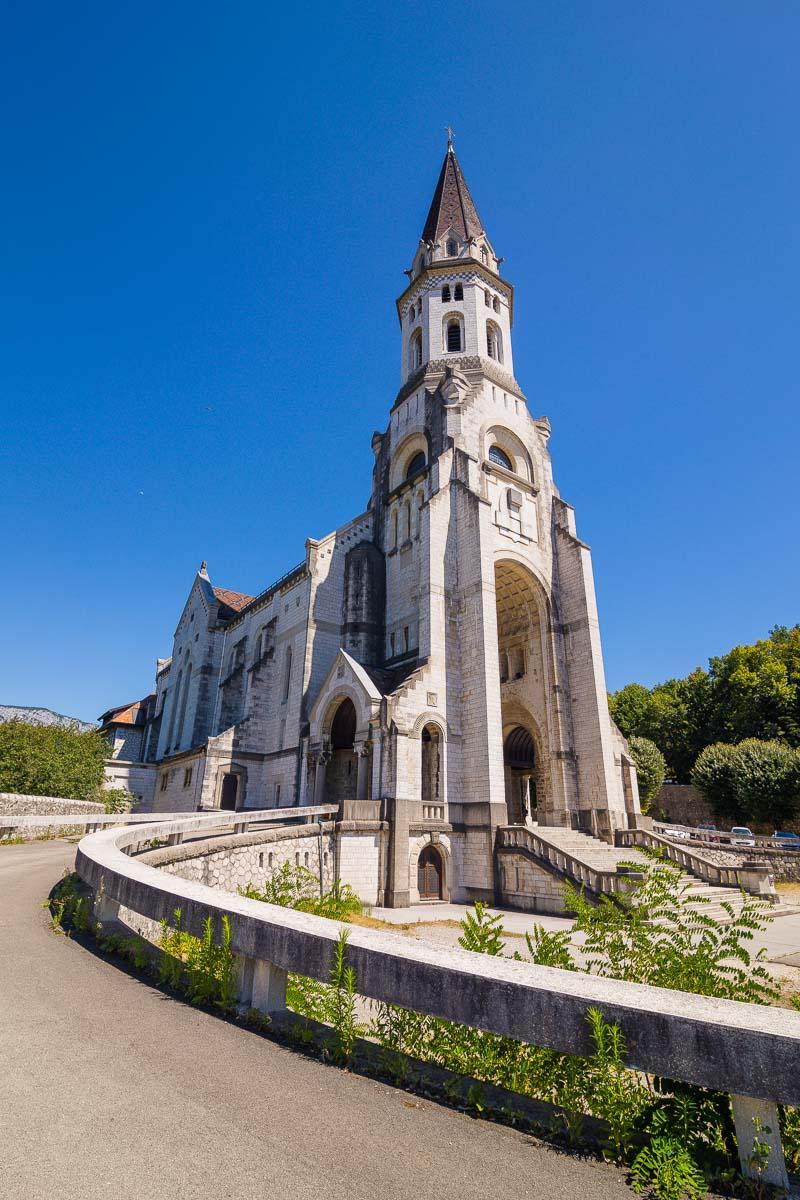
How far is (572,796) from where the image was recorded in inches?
979

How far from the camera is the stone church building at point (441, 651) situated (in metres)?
20.8

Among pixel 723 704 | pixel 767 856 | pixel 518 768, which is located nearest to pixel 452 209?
pixel 518 768

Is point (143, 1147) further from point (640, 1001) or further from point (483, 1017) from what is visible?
point (640, 1001)

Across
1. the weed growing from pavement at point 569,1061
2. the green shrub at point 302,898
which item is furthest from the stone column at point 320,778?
the weed growing from pavement at point 569,1061

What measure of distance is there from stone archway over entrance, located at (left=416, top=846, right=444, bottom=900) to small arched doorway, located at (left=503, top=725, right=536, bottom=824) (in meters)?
9.78

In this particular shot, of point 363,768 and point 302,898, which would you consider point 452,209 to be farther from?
point 302,898

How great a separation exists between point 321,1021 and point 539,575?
79.8ft

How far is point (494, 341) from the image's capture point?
3303 cm

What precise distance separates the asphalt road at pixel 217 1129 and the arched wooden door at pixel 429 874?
16.7 meters

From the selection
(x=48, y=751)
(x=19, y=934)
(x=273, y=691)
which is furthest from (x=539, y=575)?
(x=48, y=751)

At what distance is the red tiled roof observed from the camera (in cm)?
4350

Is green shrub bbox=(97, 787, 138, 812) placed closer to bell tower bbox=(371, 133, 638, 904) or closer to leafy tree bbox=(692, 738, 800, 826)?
bell tower bbox=(371, 133, 638, 904)

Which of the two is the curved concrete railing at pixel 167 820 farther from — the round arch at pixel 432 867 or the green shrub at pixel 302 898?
the round arch at pixel 432 867

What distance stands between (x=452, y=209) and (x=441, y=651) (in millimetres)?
29082
